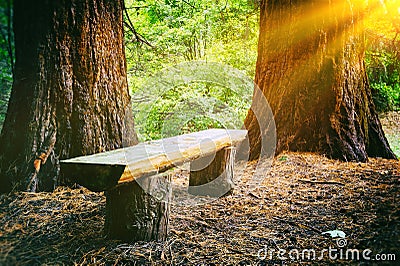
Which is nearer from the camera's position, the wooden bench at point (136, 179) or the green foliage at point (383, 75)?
the wooden bench at point (136, 179)

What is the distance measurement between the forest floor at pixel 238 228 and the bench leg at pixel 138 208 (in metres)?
0.08

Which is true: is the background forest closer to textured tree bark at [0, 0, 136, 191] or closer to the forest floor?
textured tree bark at [0, 0, 136, 191]

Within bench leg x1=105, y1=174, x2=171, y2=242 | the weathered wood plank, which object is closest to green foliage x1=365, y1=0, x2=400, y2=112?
the weathered wood plank

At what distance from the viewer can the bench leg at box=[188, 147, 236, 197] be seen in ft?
12.2

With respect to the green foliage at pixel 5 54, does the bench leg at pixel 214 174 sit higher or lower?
lower

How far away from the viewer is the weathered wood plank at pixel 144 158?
1.95m

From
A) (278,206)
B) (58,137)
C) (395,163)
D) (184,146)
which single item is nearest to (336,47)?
(395,163)

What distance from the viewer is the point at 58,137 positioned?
3.21m

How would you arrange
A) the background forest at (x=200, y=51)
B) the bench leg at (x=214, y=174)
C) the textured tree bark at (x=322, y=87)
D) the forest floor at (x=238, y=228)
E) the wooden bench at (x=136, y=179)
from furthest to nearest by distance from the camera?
the background forest at (x=200, y=51)
the textured tree bark at (x=322, y=87)
the bench leg at (x=214, y=174)
the forest floor at (x=238, y=228)
the wooden bench at (x=136, y=179)

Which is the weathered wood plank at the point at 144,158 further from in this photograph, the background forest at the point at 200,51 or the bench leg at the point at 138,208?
the background forest at the point at 200,51

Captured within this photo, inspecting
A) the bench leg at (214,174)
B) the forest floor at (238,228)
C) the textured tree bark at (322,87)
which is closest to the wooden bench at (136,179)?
the forest floor at (238,228)

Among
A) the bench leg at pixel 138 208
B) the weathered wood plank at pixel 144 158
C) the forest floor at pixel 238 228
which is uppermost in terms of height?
the weathered wood plank at pixel 144 158

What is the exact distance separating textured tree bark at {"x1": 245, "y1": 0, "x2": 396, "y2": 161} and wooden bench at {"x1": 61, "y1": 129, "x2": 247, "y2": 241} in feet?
6.77

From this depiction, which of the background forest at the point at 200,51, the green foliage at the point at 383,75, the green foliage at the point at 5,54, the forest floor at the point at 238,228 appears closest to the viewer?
the forest floor at the point at 238,228
